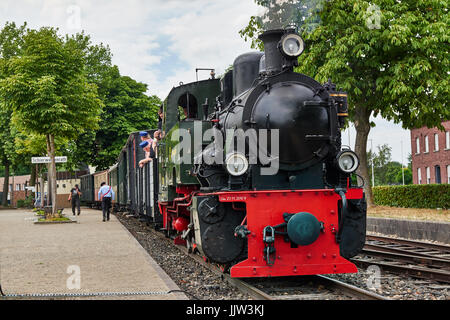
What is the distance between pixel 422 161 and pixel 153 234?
31.6 meters

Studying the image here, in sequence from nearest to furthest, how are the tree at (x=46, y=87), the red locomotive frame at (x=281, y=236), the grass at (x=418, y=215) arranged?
the red locomotive frame at (x=281, y=236), the grass at (x=418, y=215), the tree at (x=46, y=87)

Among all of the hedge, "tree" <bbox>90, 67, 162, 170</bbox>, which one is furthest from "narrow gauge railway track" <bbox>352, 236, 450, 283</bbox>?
"tree" <bbox>90, 67, 162, 170</bbox>

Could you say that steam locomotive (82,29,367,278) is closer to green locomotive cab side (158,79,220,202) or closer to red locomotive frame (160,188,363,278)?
red locomotive frame (160,188,363,278)

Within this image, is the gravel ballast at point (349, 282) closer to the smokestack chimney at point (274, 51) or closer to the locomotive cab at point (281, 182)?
the locomotive cab at point (281, 182)

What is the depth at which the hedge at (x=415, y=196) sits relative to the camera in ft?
63.1

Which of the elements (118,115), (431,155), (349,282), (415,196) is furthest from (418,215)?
(118,115)

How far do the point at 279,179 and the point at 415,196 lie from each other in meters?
15.9

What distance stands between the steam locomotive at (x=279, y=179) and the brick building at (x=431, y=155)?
31.9m

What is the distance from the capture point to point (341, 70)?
16656 millimetres

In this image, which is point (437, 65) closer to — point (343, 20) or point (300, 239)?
point (343, 20)

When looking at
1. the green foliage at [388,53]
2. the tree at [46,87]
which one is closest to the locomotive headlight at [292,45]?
the green foliage at [388,53]

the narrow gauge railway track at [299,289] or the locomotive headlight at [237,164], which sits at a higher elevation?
the locomotive headlight at [237,164]

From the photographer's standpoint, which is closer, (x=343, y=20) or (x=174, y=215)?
(x=174, y=215)
